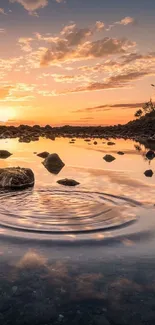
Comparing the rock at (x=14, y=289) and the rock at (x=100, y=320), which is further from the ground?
the rock at (x=14, y=289)

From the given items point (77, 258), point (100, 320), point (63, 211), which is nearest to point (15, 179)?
point (63, 211)

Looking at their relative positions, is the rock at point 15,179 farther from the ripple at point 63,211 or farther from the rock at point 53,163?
the rock at point 53,163

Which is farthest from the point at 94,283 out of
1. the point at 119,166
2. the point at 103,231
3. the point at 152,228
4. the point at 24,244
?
the point at 119,166

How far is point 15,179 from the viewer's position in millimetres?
11430

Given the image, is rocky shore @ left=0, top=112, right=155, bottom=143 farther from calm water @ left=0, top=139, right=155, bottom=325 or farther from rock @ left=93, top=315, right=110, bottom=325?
rock @ left=93, top=315, right=110, bottom=325

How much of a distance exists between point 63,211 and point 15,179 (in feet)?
12.5

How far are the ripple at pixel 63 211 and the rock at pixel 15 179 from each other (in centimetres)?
93

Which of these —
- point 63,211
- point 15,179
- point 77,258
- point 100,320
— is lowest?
point 100,320

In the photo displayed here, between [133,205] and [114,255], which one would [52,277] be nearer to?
[114,255]

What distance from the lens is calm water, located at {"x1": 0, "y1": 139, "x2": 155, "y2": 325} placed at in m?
3.95

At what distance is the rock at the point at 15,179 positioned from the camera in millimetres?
11219

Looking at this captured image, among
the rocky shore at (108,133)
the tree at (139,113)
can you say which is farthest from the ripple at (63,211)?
the tree at (139,113)

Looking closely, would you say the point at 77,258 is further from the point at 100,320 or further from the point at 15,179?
the point at 15,179

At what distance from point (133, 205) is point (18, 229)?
139 inches
